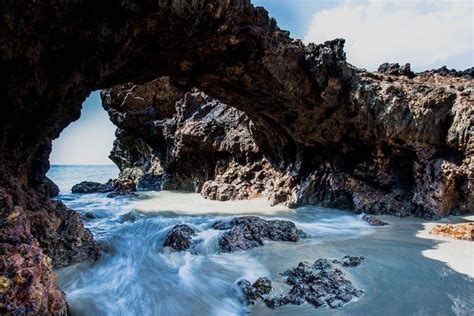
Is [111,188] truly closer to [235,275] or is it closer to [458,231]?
[235,275]

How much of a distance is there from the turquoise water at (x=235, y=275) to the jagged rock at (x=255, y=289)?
4.7 inches

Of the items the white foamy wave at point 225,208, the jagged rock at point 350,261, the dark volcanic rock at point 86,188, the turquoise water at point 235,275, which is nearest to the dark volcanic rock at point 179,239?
the turquoise water at point 235,275

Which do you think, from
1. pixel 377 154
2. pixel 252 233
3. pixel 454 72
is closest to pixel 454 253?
pixel 252 233

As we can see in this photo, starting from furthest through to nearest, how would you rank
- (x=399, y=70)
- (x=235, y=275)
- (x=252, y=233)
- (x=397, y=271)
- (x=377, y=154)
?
(x=399, y=70), (x=377, y=154), (x=252, y=233), (x=235, y=275), (x=397, y=271)

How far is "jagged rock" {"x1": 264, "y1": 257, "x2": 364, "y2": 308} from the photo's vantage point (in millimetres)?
3770

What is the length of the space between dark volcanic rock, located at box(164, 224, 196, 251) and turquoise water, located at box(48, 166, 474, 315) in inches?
7.9

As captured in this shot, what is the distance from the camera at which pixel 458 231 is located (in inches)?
253

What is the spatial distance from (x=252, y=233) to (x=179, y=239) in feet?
4.71

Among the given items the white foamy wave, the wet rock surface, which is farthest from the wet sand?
the white foamy wave


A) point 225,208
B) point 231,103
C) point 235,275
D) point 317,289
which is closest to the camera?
point 317,289

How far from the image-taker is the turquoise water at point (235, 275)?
3734 mm

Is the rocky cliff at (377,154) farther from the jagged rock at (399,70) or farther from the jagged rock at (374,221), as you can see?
the jagged rock at (374,221)

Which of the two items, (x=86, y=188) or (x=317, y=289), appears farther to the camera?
(x=86, y=188)

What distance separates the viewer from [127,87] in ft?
64.5
